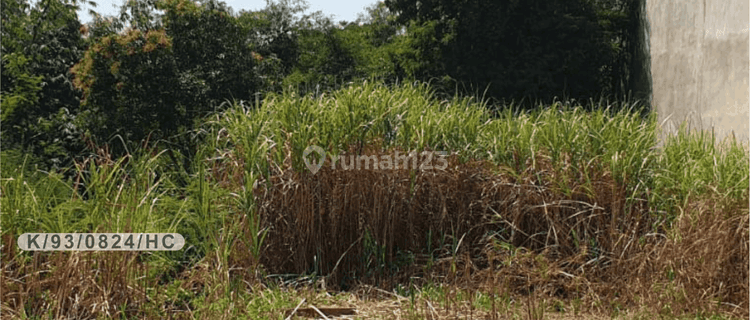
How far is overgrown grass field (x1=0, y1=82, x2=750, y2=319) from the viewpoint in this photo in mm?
4336

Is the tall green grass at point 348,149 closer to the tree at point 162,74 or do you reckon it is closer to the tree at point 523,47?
the tree at point 162,74

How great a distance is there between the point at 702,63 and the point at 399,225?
523cm

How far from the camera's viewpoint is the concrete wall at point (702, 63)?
294 inches

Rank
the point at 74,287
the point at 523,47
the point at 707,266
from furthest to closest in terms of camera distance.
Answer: the point at 523,47 < the point at 707,266 < the point at 74,287

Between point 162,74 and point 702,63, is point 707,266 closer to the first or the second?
point 702,63

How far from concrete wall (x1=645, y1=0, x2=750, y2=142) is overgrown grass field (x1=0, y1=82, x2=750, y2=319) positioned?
214cm

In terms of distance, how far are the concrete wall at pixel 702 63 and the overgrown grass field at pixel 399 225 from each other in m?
2.14

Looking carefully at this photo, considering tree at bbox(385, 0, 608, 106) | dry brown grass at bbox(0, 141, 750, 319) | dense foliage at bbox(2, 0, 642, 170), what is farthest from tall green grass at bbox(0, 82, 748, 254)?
tree at bbox(385, 0, 608, 106)

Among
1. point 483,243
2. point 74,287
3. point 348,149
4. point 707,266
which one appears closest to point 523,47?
point 483,243

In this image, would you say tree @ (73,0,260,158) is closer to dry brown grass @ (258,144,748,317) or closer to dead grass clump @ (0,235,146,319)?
dry brown grass @ (258,144,748,317)

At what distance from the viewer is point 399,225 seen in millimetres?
5211

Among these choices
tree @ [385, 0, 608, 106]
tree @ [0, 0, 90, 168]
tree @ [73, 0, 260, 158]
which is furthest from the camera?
tree @ [385, 0, 608, 106]

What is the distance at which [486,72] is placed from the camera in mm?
11898

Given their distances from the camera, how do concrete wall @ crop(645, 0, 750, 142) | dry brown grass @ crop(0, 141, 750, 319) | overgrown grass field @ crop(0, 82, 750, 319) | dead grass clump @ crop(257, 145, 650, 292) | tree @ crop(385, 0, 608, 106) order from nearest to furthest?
overgrown grass field @ crop(0, 82, 750, 319) < dry brown grass @ crop(0, 141, 750, 319) < dead grass clump @ crop(257, 145, 650, 292) < concrete wall @ crop(645, 0, 750, 142) < tree @ crop(385, 0, 608, 106)
